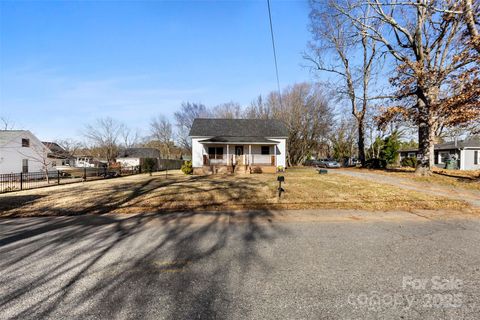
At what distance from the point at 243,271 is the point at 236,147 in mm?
21165

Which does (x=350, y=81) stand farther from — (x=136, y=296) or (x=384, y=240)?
(x=136, y=296)

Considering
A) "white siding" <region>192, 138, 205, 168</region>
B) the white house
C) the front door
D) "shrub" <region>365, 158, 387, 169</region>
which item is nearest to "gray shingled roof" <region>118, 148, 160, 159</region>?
the white house

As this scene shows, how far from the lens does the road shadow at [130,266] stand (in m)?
2.49

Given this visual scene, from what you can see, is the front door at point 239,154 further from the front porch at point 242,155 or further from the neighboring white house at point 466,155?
the neighboring white house at point 466,155

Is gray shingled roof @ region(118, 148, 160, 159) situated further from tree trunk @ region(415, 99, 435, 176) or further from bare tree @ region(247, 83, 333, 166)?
tree trunk @ region(415, 99, 435, 176)

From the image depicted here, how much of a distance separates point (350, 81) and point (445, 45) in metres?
8.55

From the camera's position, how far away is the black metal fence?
14609 millimetres

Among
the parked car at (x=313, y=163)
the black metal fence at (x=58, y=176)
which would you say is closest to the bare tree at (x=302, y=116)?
the parked car at (x=313, y=163)

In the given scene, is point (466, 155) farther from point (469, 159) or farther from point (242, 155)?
point (242, 155)

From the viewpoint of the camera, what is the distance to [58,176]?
15414 mm

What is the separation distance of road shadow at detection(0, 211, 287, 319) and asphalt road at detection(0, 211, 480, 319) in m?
0.02

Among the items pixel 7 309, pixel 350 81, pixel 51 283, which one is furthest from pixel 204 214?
pixel 350 81

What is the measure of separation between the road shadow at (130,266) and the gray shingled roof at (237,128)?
19.7m

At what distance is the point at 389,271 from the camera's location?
3209 mm
